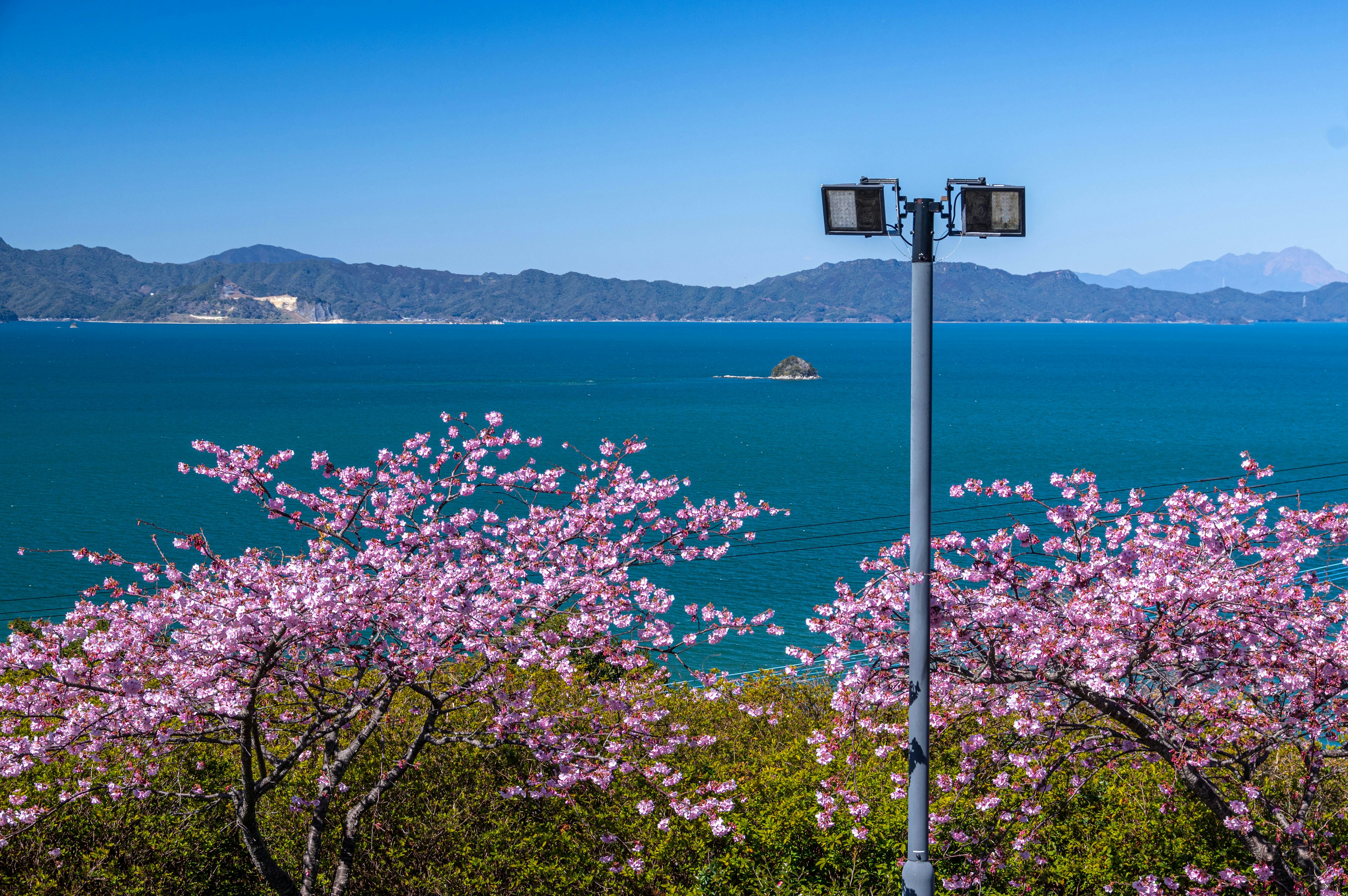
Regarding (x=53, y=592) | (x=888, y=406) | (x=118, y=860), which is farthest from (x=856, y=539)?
(x=888, y=406)

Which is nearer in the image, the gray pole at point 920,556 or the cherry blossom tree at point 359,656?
the gray pole at point 920,556

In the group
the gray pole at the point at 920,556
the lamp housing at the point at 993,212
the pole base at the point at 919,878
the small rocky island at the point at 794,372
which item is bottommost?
the small rocky island at the point at 794,372

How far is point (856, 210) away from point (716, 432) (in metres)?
68.7

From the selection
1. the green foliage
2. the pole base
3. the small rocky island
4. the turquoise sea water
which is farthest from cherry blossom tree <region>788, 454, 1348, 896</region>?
the small rocky island

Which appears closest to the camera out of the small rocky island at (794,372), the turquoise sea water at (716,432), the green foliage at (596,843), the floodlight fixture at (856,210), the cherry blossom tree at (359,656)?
the floodlight fixture at (856,210)

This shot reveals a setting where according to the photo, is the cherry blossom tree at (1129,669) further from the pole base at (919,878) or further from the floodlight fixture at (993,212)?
the floodlight fixture at (993,212)

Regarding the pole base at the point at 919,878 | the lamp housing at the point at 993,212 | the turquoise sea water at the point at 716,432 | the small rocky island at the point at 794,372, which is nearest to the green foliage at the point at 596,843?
the pole base at the point at 919,878

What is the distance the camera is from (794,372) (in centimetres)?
12600

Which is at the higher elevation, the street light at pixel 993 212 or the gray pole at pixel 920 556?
the street light at pixel 993 212

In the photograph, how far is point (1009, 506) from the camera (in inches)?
1850

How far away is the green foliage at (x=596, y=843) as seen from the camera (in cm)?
839

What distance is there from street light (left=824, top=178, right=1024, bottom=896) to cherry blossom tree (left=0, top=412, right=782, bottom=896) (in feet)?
6.81

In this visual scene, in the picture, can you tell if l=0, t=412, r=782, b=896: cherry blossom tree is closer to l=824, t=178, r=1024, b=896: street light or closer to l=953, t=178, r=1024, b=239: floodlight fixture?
l=824, t=178, r=1024, b=896: street light

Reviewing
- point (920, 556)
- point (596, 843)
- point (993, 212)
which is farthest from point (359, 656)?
point (993, 212)
